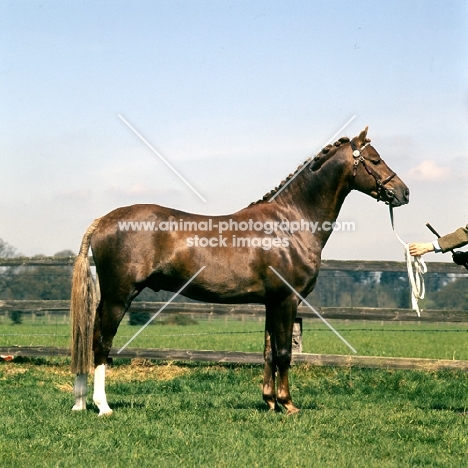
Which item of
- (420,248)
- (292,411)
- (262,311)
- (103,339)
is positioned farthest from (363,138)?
(262,311)

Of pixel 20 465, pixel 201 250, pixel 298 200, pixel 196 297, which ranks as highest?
pixel 298 200

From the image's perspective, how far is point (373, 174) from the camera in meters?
6.99

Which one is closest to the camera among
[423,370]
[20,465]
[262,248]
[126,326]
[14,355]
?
[20,465]

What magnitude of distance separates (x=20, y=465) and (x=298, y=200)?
12.6 feet

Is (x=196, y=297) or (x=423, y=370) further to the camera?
(x=423, y=370)

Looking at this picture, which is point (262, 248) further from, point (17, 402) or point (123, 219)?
point (17, 402)

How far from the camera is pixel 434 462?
5.01 m

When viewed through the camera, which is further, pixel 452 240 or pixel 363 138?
pixel 363 138

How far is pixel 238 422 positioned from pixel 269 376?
35.6 inches

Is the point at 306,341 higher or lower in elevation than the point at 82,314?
lower

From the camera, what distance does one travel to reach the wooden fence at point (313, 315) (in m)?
9.59

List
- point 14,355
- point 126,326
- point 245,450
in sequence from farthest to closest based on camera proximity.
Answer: point 126,326 → point 14,355 → point 245,450

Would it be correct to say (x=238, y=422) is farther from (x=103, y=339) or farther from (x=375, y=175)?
(x=375, y=175)

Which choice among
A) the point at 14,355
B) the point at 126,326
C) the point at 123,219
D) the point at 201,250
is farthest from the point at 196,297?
the point at 126,326
